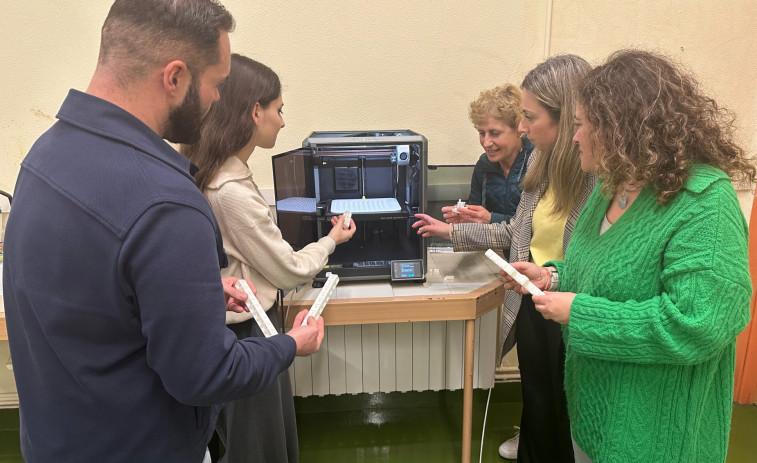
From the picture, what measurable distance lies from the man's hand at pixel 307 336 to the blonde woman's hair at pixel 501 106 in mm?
1030

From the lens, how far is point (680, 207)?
33.9 inches

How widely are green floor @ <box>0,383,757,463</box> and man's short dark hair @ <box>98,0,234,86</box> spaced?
171cm

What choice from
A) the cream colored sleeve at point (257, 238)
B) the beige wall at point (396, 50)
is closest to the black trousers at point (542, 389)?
the cream colored sleeve at point (257, 238)

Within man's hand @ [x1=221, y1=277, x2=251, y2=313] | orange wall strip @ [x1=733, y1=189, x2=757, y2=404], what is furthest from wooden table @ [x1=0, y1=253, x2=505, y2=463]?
orange wall strip @ [x1=733, y1=189, x2=757, y2=404]


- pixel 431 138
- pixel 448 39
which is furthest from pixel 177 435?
A: pixel 448 39

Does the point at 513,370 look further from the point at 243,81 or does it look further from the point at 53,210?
the point at 53,210

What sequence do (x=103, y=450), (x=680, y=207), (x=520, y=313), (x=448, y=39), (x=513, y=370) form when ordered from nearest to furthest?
1. (x=103, y=450)
2. (x=680, y=207)
3. (x=520, y=313)
4. (x=448, y=39)
5. (x=513, y=370)

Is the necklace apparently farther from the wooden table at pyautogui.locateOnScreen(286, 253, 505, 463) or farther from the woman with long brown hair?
the woman with long brown hair

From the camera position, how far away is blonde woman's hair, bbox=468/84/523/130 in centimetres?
169

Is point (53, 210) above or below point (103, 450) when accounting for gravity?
above

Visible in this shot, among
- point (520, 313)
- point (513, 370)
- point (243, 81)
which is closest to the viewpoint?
point (243, 81)

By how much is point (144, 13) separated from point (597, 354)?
92 cm

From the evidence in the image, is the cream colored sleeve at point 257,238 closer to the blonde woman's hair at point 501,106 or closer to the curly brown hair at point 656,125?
the curly brown hair at point 656,125

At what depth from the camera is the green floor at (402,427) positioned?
2.01 meters
